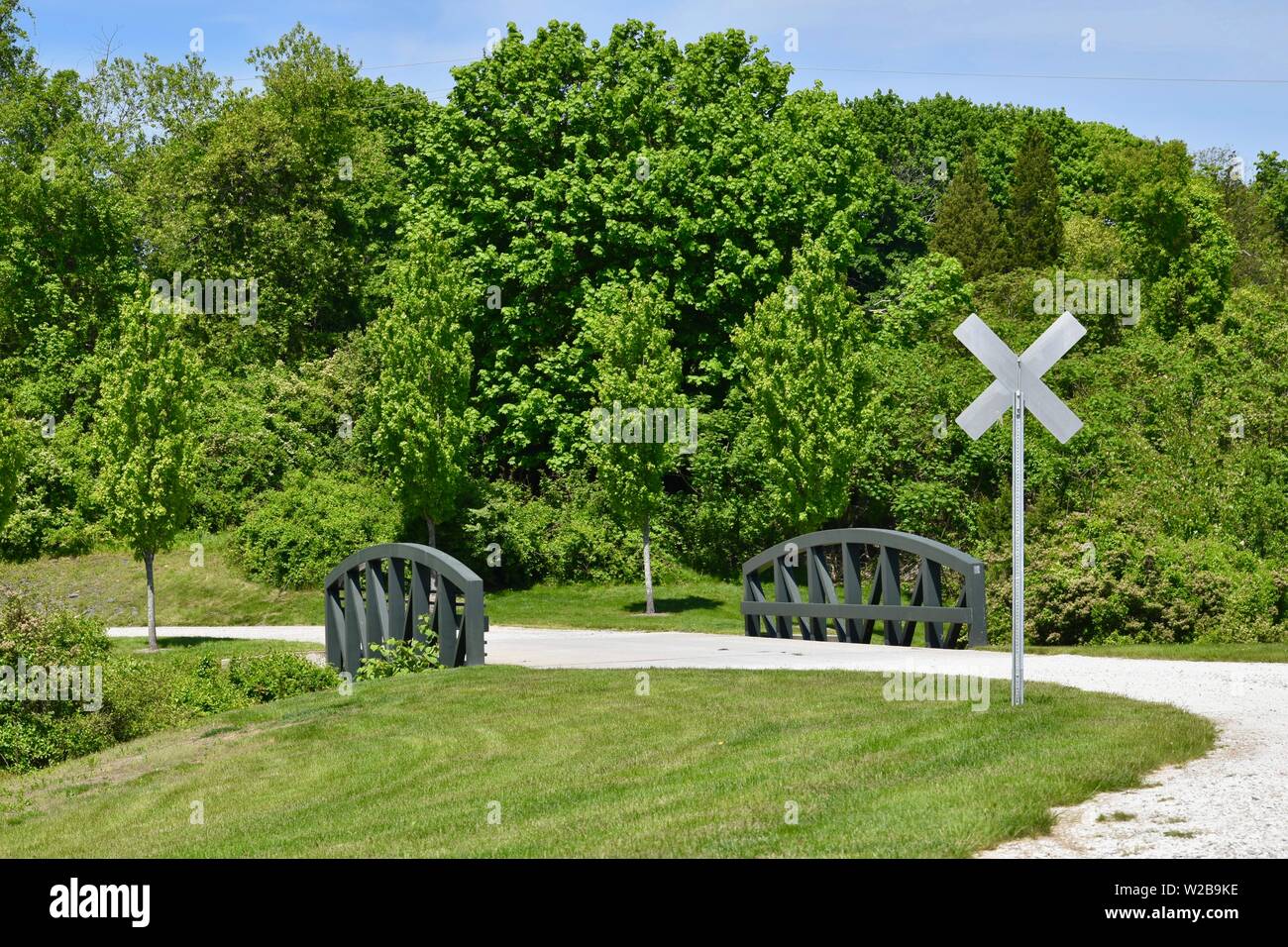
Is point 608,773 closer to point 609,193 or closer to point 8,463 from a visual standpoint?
point 8,463

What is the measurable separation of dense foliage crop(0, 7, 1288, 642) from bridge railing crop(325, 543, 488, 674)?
6.33 meters

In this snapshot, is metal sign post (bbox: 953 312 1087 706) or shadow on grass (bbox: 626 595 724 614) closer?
metal sign post (bbox: 953 312 1087 706)

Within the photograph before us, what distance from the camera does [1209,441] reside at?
2702 cm

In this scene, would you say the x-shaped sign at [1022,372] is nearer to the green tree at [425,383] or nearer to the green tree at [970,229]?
the green tree at [425,383]

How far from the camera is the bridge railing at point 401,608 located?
59.0ft

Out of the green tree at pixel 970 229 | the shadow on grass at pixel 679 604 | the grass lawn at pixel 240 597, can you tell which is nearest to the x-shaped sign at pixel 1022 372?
the grass lawn at pixel 240 597

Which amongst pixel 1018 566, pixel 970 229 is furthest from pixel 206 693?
pixel 970 229

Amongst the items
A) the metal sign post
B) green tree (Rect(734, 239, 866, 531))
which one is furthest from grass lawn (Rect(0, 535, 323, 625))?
the metal sign post

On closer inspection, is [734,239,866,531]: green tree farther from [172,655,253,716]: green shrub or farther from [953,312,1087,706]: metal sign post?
[953,312,1087,706]: metal sign post

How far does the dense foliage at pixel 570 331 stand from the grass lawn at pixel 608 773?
414 inches

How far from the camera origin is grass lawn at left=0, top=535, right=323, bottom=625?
30781 millimetres

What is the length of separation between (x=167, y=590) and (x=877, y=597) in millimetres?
18800
